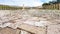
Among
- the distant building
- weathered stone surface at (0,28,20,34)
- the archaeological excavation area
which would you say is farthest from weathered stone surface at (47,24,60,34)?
weathered stone surface at (0,28,20,34)

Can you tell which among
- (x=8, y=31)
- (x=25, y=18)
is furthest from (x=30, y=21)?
(x=8, y=31)

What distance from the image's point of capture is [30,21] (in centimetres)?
171

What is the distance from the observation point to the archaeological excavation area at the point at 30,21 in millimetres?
1615

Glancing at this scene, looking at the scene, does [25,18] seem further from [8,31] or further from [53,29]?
[53,29]

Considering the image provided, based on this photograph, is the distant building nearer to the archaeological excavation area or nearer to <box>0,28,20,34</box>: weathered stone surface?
the archaeological excavation area

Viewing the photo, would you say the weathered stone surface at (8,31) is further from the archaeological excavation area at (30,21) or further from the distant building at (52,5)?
the distant building at (52,5)

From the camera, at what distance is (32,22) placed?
169 cm

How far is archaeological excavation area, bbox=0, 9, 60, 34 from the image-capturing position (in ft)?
5.30

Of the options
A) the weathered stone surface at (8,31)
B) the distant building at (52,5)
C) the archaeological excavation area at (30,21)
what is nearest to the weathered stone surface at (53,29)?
the archaeological excavation area at (30,21)

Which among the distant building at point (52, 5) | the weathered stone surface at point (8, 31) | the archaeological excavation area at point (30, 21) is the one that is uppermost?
the distant building at point (52, 5)

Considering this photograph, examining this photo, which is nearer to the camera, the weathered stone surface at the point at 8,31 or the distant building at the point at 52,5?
the weathered stone surface at the point at 8,31

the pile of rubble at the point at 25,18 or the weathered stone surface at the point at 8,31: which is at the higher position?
the pile of rubble at the point at 25,18

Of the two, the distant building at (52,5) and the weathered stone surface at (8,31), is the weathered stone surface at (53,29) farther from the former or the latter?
the weathered stone surface at (8,31)

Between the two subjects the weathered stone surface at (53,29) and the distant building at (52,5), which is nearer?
the weathered stone surface at (53,29)
